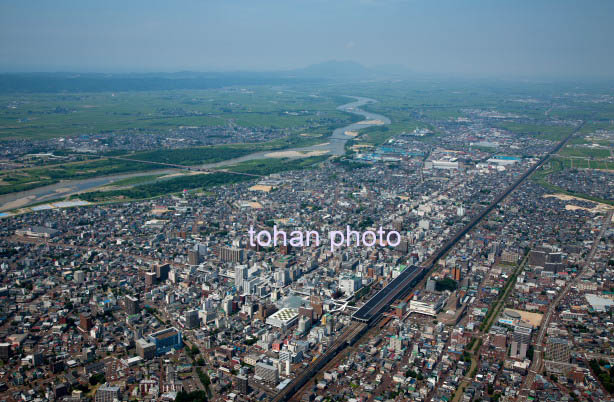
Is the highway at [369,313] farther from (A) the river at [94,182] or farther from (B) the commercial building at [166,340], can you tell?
(A) the river at [94,182]

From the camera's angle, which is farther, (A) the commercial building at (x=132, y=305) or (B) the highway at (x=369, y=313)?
(A) the commercial building at (x=132, y=305)

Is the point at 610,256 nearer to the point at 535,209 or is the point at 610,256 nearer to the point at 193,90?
the point at 535,209

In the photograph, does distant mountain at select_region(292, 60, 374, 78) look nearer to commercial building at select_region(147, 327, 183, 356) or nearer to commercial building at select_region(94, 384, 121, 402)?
commercial building at select_region(147, 327, 183, 356)

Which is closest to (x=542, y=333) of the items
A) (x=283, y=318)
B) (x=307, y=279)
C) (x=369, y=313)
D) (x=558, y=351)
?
(x=558, y=351)

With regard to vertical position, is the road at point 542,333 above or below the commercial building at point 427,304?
below

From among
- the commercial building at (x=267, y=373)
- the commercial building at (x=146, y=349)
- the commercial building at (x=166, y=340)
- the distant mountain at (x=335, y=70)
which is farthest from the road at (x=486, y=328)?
the distant mountain at (x=335, y=70)

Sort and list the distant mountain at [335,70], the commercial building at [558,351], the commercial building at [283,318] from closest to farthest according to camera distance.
Result: 1. the commercial building at [558,351]
2. the commercial building at [283,318]
3. the distant mountain at [335,70]

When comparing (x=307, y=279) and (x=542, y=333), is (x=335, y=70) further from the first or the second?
(x=542, y=333)

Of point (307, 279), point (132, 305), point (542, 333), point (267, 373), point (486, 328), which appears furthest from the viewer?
point (307, 279)

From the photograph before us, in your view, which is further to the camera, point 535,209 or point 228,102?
point 228,102

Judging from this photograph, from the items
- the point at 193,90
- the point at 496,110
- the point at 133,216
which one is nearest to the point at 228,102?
the point at 193,90

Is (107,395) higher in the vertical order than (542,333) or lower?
higher
